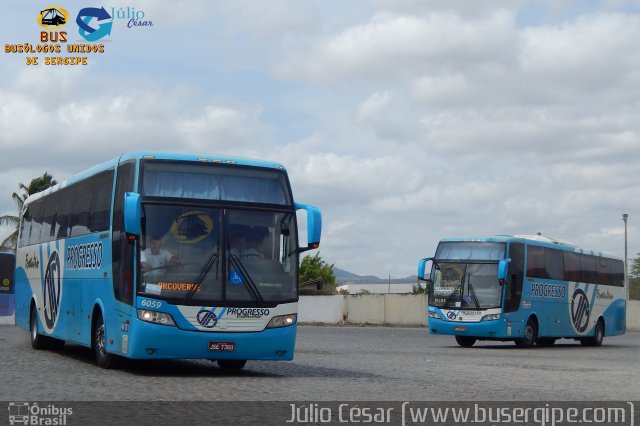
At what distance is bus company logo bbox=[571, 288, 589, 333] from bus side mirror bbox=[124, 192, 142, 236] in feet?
76.7

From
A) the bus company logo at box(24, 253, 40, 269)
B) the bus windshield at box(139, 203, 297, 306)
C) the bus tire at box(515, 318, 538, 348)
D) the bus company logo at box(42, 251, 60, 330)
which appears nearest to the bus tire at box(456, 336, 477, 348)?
the bus tire at box(515, 318, 538, 348)

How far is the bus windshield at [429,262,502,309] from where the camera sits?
3158 cm

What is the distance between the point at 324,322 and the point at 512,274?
26686mm

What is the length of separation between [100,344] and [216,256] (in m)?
2.95

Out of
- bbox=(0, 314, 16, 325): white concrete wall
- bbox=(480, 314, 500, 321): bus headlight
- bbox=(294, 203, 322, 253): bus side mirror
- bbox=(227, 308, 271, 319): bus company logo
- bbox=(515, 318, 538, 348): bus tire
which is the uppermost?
bbox=(294, 203, 322, 253): bus side mirror

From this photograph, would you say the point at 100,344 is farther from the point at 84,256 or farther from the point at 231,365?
the point at 231,365

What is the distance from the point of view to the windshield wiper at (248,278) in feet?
54.3

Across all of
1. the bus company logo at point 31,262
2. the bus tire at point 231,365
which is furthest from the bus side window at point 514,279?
the bus tire at point 231,365

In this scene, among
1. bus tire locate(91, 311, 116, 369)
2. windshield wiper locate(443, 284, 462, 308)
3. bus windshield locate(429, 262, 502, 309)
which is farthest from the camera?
windshield wiper locate(443, 284, 462, 308)

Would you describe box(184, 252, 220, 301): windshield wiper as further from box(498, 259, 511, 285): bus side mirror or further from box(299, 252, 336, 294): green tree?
box(299, 252, 336, 294): green tree

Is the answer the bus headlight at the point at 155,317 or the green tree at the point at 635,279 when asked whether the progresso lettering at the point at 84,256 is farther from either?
the green tree at the point at 635,279

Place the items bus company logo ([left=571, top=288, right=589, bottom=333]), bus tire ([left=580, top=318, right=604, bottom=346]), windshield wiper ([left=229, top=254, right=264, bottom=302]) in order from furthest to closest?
bus tire ([left=580, top=318, right=604, bottom=346])
bus company logo ([left=571, top=288, right=589, bottom=333])
windshield wiper ([left=229, top=254, right=264, bottom=302])

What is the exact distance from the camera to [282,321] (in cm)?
1684

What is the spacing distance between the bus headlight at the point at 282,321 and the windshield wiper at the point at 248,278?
0.40 m
